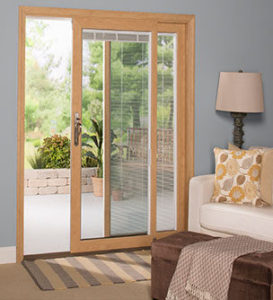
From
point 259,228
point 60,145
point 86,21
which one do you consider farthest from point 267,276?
point 60,145

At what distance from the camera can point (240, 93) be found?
4879mm

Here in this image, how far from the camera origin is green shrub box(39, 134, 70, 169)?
365 inches

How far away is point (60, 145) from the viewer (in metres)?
9.41

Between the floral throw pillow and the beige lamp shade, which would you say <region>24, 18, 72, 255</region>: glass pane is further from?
the floral throw pillow

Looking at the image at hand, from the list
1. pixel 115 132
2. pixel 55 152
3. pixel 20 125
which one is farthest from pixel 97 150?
pixel 55 152

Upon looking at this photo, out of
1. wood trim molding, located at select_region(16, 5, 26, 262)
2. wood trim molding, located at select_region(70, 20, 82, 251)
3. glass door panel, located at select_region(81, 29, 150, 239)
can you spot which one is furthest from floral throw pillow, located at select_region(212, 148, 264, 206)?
wood trim molding, located at select_region(16, 5, 26, 262)

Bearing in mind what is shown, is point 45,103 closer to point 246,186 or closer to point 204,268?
point 246,186

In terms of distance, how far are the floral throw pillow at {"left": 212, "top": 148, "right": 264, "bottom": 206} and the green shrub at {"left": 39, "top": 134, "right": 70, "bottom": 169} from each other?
5.02 metres

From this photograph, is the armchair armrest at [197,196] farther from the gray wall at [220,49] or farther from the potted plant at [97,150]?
the potted plant at [97,150]

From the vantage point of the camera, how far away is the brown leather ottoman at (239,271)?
3043mm

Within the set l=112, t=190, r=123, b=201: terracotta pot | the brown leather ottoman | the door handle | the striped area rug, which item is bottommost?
the striped area rug

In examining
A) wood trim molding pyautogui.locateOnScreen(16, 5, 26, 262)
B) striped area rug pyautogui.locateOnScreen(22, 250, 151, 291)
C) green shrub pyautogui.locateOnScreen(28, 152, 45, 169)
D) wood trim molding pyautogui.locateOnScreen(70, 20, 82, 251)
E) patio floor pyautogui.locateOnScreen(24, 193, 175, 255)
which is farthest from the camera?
green shrub pyautogui.locateOnScreen(28, 152, 45, 169)

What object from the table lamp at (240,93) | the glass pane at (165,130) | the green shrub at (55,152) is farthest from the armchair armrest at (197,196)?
the green shrub at (55,152)

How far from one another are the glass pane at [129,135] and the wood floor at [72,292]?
40.4 inches
